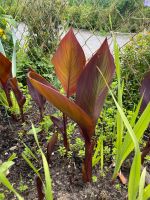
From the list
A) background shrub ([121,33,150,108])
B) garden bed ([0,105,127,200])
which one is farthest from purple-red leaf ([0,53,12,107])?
background shrub ([121,33,150,108])

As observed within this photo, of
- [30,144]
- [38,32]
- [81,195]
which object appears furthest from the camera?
[38,32]

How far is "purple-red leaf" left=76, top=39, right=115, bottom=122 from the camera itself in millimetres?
957

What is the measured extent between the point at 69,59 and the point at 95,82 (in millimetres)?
160

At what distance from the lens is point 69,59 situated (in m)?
1.10

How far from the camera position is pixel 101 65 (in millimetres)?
974

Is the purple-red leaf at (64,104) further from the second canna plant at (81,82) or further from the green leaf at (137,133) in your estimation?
the green leaf at (137,133)

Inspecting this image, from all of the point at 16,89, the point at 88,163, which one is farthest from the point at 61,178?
the point at 16,89

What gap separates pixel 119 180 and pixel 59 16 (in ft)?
7.86

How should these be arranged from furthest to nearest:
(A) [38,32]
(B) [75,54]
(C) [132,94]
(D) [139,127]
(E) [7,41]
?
(A) [38,32]
(E) [7,41]
(C) [132,94]
(B) [75,54]
(D) [139,127]

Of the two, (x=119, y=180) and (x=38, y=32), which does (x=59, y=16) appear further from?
(x=119, y=180)

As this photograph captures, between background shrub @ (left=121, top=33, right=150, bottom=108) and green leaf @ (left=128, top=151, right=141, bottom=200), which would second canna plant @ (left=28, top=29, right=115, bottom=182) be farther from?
background shrub @ (left=121, top=33, right=150, bottom=108)

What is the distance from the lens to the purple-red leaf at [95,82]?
96 cm

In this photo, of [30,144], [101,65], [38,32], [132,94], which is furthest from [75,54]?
[38,32]

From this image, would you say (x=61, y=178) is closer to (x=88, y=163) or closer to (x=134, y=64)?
(x=88, y=163)
